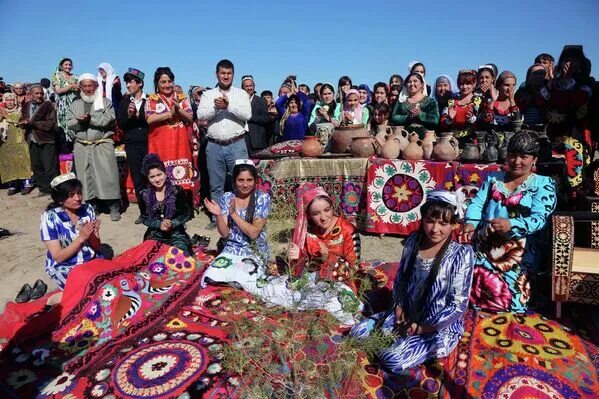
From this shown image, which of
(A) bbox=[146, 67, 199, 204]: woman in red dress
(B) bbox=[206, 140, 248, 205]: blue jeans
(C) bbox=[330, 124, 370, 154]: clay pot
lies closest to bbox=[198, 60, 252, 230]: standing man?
(B) bbox=[206, 140, 248, 205]: blue jeans

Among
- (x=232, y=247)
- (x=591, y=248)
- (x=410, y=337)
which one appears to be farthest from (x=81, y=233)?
(x=591, y=248)

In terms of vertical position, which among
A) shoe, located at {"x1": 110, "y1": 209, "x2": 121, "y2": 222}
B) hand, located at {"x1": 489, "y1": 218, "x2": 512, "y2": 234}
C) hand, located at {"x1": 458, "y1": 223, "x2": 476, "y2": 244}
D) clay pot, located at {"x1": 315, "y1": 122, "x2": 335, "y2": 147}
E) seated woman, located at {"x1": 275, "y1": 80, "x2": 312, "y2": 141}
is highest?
seated woman, located at {"x1": 275, "y1": 80, "x2": 312, "y2": 141}

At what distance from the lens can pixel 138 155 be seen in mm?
6148

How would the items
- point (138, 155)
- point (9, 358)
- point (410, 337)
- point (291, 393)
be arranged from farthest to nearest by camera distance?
point (138, 155), point (9, 358), point (410, 337), point (291, 393)

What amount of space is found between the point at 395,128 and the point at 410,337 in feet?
11.3

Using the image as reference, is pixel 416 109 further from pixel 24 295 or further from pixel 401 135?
pixel 24 295

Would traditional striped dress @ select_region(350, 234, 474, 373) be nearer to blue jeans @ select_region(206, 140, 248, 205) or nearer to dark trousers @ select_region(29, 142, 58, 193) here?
blue jeans @ select_region(206, 140, 248, 205)

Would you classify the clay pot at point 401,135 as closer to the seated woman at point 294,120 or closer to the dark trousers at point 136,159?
the seated woman at point 294,120

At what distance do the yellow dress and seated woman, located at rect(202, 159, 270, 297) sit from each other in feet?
21.6

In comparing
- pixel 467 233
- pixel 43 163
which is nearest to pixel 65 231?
pixel 467 233

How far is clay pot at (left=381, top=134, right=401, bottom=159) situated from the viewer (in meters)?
5.12

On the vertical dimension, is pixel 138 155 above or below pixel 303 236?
above

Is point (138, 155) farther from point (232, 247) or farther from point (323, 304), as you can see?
point (323, 304)

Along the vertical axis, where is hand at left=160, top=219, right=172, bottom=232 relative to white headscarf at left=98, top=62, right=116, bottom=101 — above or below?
below
